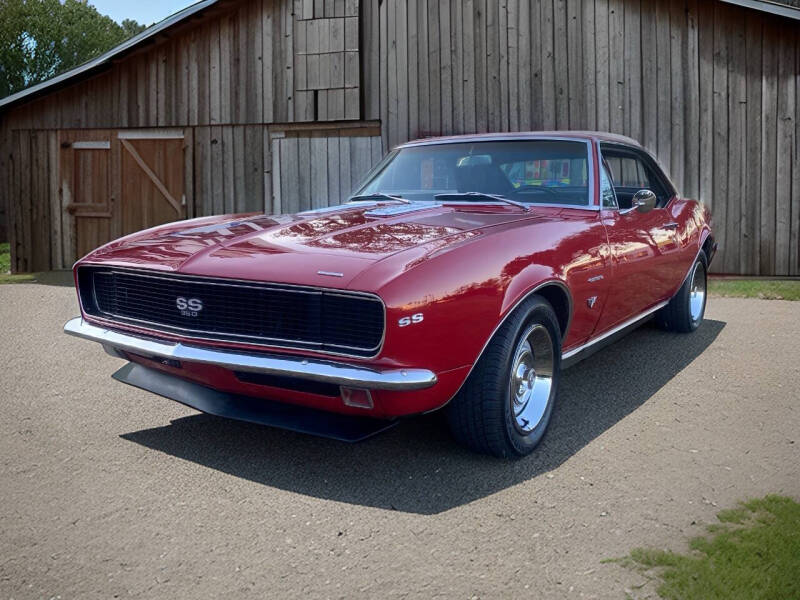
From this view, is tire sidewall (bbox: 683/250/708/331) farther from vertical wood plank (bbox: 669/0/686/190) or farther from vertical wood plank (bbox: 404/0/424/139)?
vertical wood plank (bbox: 404/0/424/139)

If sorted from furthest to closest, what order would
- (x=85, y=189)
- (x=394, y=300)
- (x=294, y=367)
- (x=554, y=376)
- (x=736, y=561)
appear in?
1. (x=85, y=189)
2. (x=554, y=376)
3. (x=294, y=367)
4. (x=394, y=300)
5. (x=736, y=561)

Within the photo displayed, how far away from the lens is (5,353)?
6020 mm

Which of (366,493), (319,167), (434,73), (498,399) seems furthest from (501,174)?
(319,167)

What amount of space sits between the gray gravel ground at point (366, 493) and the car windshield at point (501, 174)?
1.24 meters

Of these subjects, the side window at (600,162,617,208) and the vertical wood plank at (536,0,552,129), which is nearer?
the side window at (600,162,617,208)

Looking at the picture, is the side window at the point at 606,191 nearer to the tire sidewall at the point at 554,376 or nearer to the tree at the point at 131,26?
the tire sidewall at the point at 554,376

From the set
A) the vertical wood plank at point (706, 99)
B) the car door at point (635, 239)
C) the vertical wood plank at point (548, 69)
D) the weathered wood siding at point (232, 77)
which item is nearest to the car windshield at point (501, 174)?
the car door at point (635, 239)

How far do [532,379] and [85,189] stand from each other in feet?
34.0

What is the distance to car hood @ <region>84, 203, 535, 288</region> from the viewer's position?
317cm

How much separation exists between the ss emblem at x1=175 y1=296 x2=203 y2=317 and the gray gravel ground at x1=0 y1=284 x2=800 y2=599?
69 centimetres

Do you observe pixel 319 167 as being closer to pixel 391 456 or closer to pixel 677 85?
pixel 677 85

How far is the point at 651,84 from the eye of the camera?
33.8ft

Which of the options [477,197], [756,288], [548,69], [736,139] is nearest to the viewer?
[477,197]

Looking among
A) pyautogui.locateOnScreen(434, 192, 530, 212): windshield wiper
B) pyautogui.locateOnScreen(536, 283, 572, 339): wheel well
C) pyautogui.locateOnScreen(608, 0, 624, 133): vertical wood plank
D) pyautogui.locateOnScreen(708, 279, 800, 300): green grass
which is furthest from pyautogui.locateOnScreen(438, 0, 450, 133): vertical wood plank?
pyautogui.locateOnScreen(536, 283, 572, 339): wheel well
